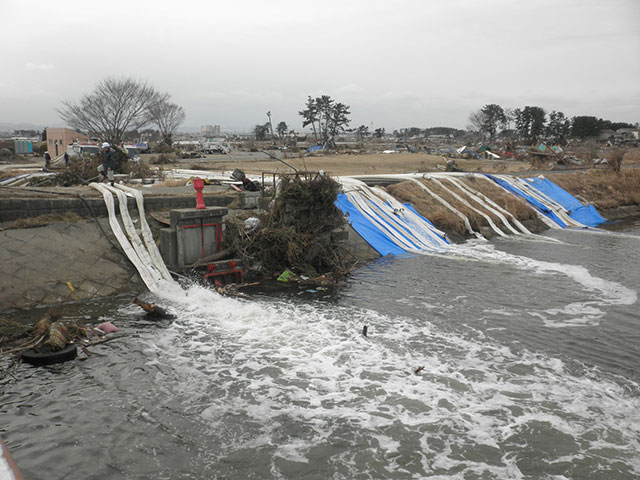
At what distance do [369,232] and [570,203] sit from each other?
1407cm

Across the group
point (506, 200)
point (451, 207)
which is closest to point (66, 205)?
point (451, 207)

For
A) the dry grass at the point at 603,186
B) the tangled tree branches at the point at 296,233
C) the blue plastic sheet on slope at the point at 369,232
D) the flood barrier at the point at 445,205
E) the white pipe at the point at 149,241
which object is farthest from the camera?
the dry grass at the point at 603,186

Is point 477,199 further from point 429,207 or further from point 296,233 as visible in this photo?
point 296,233

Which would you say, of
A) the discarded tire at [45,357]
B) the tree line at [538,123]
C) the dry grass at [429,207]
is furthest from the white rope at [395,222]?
the tree line at [538,123]

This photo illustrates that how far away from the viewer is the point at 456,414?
19.4 ft

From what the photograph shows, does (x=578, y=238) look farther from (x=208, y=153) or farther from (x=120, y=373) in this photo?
(x=208, y=153)

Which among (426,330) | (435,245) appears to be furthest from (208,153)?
(426,330)

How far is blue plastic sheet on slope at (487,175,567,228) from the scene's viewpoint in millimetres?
21922

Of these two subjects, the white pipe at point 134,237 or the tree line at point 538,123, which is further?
the tree line at point 538,123

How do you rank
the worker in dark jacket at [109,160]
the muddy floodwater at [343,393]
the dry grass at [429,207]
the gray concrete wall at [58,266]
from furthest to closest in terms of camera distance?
the dry grass at [429,207]
the worker in dark jacket at [109,160]
the gray concrete wall at [58,266]
the muddy floodwater at [343,393]

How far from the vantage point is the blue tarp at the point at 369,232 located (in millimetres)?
14969

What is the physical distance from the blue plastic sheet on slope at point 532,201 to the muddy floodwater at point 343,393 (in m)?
12.3

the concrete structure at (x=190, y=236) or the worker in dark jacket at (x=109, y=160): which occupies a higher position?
the worker in dark jacket at (x=109, y=160)

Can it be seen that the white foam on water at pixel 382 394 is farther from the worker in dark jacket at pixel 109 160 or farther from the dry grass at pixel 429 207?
the dry grass at pixel 429 207
